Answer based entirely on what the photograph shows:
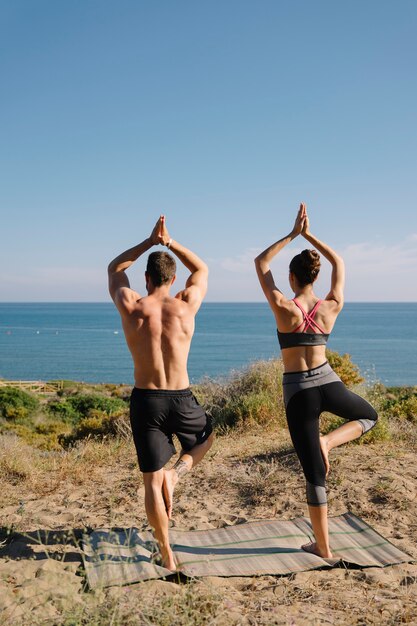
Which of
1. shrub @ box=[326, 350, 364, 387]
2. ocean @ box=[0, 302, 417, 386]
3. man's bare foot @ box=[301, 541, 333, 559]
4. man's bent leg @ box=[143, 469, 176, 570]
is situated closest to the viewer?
man's bent leg @ box=[143, 469, 176, 570]

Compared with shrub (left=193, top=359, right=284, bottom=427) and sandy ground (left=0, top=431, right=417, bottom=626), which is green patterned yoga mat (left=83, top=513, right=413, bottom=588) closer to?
sandy ground (left=0, top=431, right=417, bottom=626)

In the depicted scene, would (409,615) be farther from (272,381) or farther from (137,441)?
(272,381)

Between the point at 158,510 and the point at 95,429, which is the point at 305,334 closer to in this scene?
the point at 158,510

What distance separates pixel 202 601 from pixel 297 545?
1541 millimetres

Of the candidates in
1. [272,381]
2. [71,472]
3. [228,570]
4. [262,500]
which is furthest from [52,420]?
[228,570]

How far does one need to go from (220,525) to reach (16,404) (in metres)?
Result: 23.5

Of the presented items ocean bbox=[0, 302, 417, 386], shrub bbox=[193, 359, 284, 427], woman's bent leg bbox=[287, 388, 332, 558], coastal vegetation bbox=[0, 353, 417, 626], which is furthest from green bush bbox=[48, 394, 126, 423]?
woman's bent leg bbox=[287, 388, 332, 558]

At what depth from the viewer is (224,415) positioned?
1171cm

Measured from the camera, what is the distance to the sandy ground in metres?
3.58

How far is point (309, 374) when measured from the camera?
4414 mm

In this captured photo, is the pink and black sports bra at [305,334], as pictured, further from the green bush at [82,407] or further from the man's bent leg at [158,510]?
the green bush at [82,407]

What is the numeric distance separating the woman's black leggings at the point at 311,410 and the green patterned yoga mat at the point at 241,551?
0.65 m

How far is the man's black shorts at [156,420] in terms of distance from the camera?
14.0ft

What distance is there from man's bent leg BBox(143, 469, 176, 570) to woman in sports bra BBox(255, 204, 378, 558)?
1125mm
